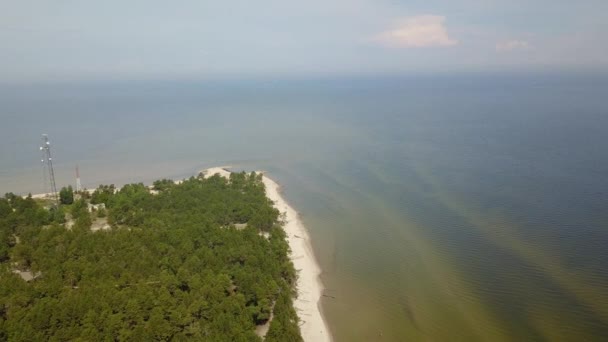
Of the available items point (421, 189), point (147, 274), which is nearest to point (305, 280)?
point (147, 274)

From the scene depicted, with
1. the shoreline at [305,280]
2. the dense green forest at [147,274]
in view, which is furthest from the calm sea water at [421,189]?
the dense green forest at [147,274]

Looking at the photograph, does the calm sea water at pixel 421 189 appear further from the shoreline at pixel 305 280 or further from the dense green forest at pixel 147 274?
the dense green forest at pixel 147 274

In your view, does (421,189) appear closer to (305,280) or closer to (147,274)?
(305,280)

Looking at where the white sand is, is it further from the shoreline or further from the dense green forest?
the dense green forest

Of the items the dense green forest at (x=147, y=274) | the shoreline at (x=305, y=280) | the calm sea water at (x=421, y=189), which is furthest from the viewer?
the calm sea water at (x=421, y=189)

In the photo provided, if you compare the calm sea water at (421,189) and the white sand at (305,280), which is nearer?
the white sand at (305,280)

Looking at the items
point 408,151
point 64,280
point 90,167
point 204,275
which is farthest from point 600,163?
point 90,167

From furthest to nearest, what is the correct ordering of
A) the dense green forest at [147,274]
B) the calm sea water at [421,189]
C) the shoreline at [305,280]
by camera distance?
the calm sea water at [421,189] < the shoreline at [305,280] < the dense green forest at [147,274]

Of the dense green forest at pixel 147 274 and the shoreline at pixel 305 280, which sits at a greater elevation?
the dense green forest at pixel 147 274
